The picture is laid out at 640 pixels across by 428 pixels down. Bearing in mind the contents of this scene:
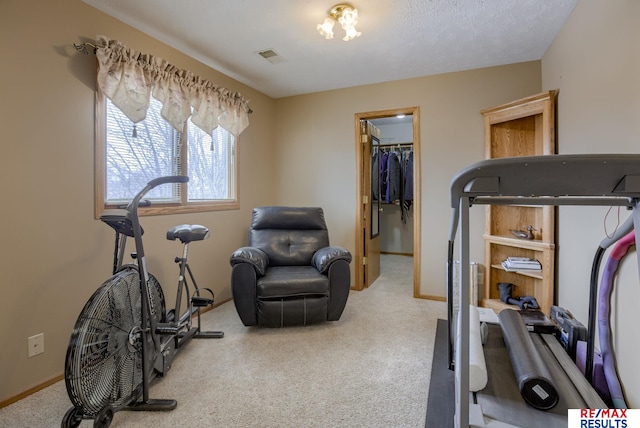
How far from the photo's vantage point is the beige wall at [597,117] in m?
1.38

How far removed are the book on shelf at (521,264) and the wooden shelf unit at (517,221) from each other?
47mm

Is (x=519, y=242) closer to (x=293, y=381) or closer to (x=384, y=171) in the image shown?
(x=293, y=381)

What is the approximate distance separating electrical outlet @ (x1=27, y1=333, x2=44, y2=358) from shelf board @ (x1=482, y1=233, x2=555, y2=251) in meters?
3.51

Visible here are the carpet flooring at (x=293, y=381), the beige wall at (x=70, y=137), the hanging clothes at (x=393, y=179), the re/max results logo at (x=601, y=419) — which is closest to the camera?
the re/max results logo at (x=601, y=419)

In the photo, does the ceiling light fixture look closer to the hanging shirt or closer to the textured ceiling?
the textured ceiling

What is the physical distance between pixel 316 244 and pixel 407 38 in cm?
201

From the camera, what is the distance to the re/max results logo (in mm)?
1188

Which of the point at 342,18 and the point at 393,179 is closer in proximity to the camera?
the point at 342,18

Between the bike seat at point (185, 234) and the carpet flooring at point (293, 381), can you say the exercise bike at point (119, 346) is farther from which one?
the bike seat at point (185, 234)

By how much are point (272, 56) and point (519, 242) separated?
110 inches

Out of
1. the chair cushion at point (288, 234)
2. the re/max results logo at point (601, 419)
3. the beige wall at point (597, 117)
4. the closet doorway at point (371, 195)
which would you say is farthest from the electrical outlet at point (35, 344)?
the beige wall at point (597, 117)

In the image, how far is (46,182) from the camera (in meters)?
1.80

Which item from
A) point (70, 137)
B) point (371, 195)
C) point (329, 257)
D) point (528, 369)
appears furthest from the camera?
point (371, 195)

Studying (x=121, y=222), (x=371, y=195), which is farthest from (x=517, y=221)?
(x=121, y=222)
